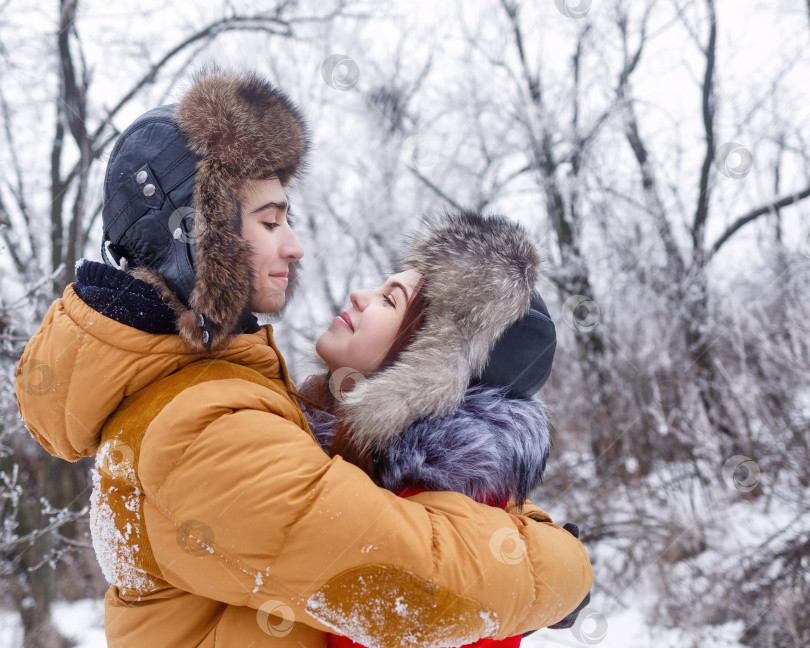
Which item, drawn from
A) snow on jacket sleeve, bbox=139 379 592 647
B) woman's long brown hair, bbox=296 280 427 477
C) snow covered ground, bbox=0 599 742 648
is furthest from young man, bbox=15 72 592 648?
snow covered ground, bbox=0 599 742 648

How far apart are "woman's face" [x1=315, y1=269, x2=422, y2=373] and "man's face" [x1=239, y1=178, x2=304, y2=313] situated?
0.95 ft

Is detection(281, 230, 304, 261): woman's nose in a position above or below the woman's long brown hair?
above

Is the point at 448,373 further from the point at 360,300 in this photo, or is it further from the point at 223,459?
the point at 223,459

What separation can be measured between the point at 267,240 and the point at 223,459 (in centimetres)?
67

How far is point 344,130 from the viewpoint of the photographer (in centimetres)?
898

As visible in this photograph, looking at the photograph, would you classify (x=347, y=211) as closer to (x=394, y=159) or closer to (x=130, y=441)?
(x=394, y=159)

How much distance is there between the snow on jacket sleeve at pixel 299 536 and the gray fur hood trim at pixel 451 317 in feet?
0.90

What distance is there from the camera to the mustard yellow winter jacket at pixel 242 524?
1252 mm

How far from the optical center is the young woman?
62.8 inches

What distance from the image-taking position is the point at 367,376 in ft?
6.19

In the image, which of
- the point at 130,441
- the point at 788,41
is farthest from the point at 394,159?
the point at 130,441

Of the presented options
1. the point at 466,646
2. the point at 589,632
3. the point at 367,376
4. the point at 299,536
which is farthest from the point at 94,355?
the point at 589,632

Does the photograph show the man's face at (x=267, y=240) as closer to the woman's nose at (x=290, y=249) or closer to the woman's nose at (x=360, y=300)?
the woman's nose at (x=290, y=249)

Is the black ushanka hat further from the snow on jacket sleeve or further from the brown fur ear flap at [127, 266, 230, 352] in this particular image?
the snow on jacket sleeve
